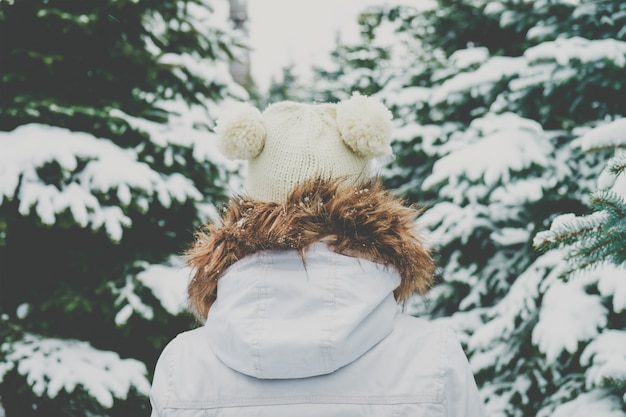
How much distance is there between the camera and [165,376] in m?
1.66

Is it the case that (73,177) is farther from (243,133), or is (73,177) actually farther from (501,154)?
(501,154)

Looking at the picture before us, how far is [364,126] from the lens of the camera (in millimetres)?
1724

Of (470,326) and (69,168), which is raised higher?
(69,168)

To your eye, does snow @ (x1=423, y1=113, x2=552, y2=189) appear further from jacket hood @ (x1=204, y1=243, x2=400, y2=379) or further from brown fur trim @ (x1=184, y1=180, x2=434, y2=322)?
jacket hood @ (x1=204, y1=243, x2=400, y2=379)

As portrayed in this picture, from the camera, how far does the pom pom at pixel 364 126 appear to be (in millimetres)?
1738

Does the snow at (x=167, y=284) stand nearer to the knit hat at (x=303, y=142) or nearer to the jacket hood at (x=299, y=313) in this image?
the knit hat at (x=303, y=142)

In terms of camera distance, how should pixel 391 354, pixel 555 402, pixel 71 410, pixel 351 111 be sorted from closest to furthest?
1. pixel 391 354
2. pixel 351 111
3. pixel 555 402
4. pixel 71 410

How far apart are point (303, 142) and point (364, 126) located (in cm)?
19

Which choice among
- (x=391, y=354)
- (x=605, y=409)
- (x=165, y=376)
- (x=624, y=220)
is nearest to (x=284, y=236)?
(x=391, y=354)

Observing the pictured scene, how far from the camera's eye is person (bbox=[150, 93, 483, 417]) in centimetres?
148

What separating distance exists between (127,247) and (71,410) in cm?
102

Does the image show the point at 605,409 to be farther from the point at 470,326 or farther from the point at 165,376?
the point at 165,376

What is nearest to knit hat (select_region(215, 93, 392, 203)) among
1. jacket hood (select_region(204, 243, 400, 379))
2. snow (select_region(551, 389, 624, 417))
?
jacket hood (select_region(204, 243, 400, 379))

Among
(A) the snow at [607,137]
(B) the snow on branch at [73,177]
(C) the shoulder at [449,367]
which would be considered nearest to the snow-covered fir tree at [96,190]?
(B) the snow on branch at [73,177]
